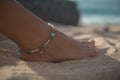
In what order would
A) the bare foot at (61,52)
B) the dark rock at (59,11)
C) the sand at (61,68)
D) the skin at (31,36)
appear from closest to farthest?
1. the sand at (61,68)
2. the skin at (31,36)
3. the bare foot at (61,52)
4. the dark rock at (59,11)

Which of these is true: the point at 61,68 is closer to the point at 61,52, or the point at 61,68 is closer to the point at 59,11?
the point at 61,52

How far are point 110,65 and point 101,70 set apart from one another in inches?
4.6

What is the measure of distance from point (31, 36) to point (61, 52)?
27 centimetres

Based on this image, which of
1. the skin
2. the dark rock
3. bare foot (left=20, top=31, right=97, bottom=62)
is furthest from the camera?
the dark rock

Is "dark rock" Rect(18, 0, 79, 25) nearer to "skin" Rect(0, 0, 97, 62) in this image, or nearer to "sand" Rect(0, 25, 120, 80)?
"skin" Rect(0, 0, 97, 62)

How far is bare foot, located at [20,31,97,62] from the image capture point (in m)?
2.11

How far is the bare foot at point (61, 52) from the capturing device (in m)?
2.11

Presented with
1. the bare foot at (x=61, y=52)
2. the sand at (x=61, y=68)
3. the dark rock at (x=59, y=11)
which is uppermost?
the dark rock at (x=59, y=11)

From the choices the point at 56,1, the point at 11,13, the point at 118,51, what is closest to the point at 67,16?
the point at 56,1

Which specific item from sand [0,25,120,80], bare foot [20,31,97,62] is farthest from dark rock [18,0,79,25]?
sand [0,25,120,80]

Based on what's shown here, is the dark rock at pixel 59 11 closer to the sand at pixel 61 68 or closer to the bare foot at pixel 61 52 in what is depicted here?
the bare foot at pixel 61 52

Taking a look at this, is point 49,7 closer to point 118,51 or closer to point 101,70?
point 118,51

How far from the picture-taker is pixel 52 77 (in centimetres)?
176

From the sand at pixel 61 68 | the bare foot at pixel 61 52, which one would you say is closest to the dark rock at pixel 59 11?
the bare foot at pixel 61 52
